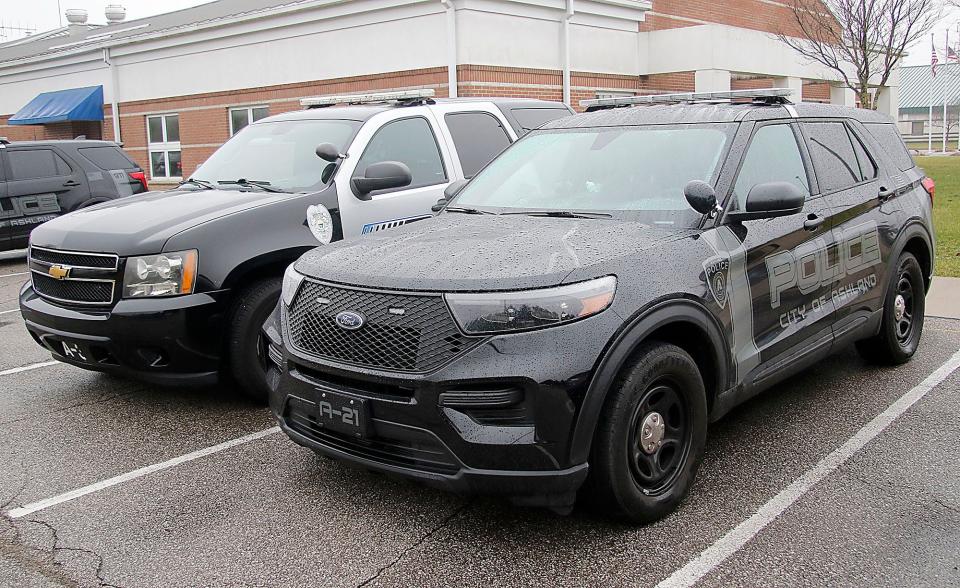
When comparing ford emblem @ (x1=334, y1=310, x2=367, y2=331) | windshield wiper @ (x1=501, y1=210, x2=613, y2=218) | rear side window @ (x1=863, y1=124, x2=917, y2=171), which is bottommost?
ford emblem @ (x1=334, y1=310, x2=367, y2=331)

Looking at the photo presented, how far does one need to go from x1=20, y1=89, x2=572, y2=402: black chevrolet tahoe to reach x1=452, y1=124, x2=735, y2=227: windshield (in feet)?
2.92

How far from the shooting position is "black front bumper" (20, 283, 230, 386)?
16.5 feet

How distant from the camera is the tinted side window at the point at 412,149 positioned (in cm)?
648

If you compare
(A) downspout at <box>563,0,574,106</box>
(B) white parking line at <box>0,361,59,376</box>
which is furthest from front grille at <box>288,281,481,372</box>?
(A) downspout at <box>563,0,574,106</box>

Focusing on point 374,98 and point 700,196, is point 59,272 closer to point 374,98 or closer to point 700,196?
point 374,98

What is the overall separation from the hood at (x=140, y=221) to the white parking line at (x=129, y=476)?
1.20 meters

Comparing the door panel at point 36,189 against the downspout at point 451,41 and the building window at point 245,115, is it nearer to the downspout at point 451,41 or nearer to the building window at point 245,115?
the downspout at point 451,41

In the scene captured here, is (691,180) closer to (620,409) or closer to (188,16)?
(620,409)

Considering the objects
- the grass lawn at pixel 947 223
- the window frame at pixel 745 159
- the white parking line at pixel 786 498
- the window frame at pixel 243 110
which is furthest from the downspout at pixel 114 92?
the white parking line at pixel 786 498

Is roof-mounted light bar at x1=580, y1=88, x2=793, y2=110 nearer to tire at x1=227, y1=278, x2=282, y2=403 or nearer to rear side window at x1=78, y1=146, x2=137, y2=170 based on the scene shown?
tire at x1=227, y1=278, x2=282, y2=403

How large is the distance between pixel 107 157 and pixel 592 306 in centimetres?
1173

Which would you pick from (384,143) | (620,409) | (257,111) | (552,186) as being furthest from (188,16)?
(620,409)

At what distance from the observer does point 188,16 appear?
81.4 feet

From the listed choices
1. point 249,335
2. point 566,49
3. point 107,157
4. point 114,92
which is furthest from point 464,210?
point 114,92
